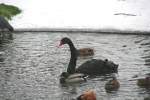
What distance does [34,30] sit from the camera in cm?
3453

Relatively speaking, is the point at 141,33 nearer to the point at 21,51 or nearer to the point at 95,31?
the point at 95,31

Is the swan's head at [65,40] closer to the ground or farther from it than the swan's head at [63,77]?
farther from it

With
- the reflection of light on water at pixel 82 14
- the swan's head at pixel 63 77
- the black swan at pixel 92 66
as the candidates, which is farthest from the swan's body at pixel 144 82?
the reflection of light on water at pixel 82 14

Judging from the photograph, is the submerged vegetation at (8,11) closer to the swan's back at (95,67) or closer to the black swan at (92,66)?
the black swan at (92,66)

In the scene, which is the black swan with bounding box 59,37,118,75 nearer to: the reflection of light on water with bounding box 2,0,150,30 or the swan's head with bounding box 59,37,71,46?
the swan's head with bounding box 59,37,71,46

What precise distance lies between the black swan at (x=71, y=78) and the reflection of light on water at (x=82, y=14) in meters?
10.7

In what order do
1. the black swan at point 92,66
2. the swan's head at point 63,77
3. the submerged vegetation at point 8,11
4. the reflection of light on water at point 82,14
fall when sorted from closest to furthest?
the swan's head at point 63,77 → the black swan at point 92,66 → the reflection of light on water at point 82,14 → the submerged vegetation at point 8,11

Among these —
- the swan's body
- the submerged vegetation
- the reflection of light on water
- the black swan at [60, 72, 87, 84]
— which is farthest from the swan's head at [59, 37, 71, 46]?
the submerged vegetation

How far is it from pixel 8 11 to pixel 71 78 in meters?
16.0

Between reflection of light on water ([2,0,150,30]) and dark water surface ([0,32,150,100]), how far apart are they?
216 centimetres

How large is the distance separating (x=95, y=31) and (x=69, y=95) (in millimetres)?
12807

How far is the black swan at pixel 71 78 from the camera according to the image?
23.5m

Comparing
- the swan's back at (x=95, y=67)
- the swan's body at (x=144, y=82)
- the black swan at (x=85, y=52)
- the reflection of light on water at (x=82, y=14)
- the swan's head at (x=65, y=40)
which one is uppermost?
the reflection of light on water at (x=82, y=14)

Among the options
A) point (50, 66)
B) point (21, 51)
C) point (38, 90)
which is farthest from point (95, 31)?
point (38, 90)
